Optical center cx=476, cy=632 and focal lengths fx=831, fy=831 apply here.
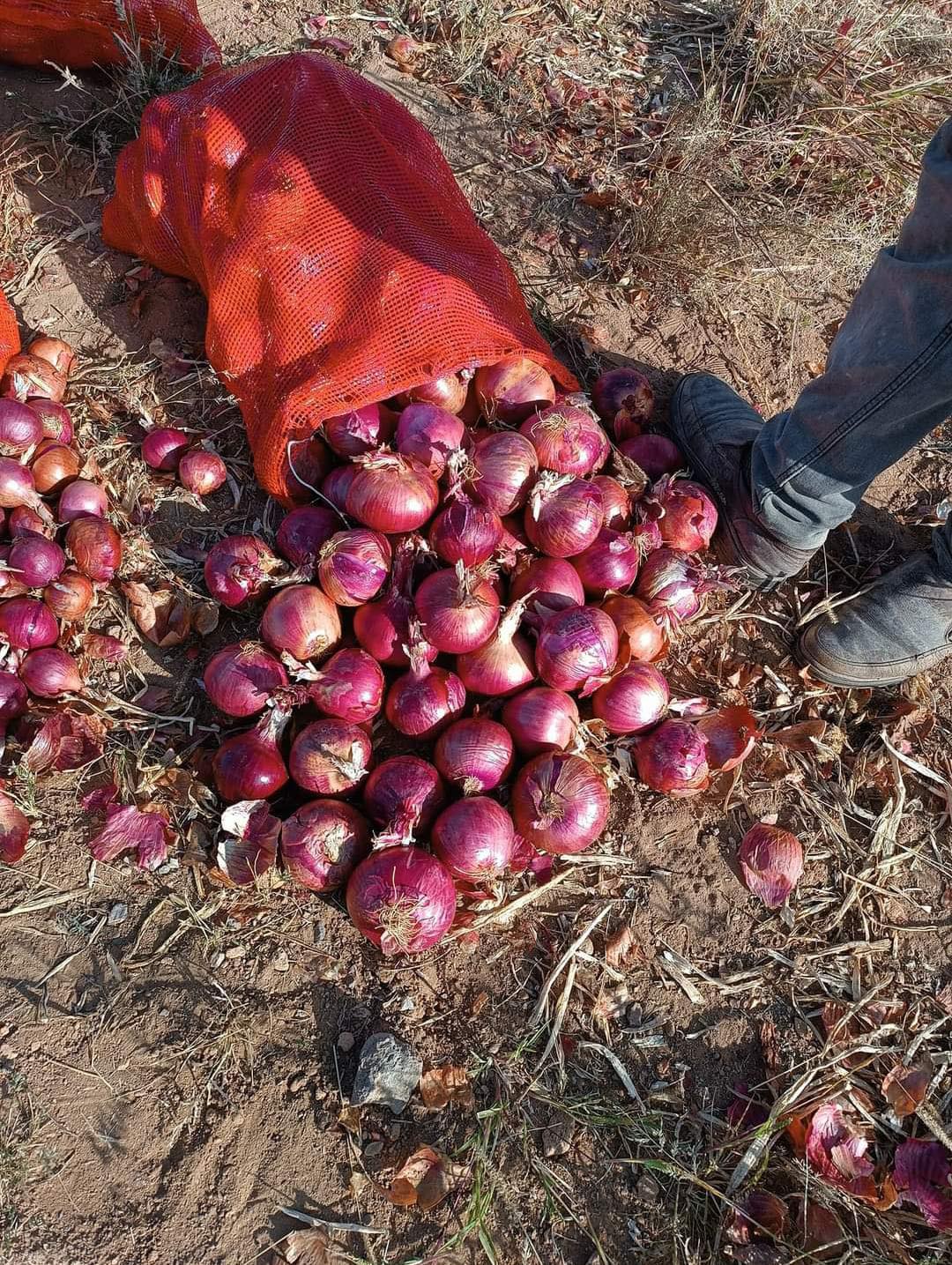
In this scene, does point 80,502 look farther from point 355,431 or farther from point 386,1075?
point 386,1075

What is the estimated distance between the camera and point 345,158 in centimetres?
252

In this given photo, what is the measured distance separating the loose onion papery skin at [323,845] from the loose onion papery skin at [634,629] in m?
0.83

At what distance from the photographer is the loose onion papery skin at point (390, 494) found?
2.18 m

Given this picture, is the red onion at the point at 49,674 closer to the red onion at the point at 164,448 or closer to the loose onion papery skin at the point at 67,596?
the loose onion papery skin at the point at 67,596

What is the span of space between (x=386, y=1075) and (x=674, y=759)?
103 centimetres

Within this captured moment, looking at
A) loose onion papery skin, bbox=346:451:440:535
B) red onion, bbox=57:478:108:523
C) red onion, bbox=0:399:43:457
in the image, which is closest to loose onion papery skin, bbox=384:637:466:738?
loose onion papery skin, bbox=346:451:440:535

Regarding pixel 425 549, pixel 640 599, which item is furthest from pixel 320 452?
pixel 640 599

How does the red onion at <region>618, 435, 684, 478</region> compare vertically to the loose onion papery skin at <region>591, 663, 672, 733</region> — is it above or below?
above

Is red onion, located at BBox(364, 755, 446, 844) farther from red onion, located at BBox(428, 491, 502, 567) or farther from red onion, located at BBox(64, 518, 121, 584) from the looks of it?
red onion, located at BBox(64, 518, 121, 584)

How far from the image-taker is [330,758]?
2018mm

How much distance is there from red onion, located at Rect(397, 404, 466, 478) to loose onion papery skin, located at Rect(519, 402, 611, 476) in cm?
22

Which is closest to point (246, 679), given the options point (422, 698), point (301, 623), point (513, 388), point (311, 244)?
point (301, 623)

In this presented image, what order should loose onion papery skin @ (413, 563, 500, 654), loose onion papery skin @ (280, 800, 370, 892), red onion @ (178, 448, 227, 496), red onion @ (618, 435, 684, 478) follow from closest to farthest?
1. loose onion papery skin @ (280, 800, 370, 892)
2. loose onion papery skin @ (413, 563, 500, 654)
3. red onion @ (178, 448, 227, 496)
4. red onion @ (618, 435, 684, 478)

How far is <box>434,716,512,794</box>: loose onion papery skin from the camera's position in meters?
2.03
